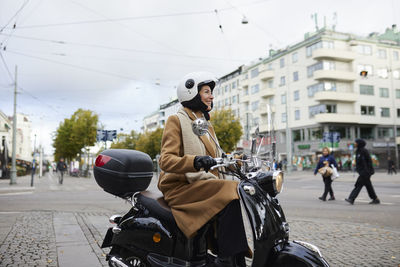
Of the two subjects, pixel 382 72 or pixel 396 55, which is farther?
pixel 396 55

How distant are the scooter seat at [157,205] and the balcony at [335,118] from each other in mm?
45553

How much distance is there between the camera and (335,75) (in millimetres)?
46469

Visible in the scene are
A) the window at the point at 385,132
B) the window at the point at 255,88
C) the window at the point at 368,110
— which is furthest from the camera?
the window at the point at 255,88

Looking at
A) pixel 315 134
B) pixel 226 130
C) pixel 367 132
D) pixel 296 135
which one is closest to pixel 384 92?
pixel 367 132

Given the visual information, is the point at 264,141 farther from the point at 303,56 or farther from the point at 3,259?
the point at 303,56

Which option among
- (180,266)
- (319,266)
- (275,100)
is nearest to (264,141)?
(319,266)

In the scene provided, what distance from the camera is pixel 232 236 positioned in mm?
2562

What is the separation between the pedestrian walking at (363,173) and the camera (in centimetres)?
1038

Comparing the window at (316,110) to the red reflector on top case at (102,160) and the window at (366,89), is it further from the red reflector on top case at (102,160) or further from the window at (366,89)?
the red reflector on top case at (102,160)

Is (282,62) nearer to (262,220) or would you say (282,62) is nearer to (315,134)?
(315,134)

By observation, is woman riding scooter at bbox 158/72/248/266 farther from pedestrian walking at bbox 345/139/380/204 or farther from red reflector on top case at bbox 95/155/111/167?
pedestrian walking at bbox 345/139/380/204

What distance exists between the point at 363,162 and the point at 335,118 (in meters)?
37.8

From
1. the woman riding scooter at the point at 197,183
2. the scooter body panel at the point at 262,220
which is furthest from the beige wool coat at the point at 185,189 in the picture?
the scooter body panel at the point at 262,220

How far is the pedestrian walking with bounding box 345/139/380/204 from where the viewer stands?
34.1 ft
